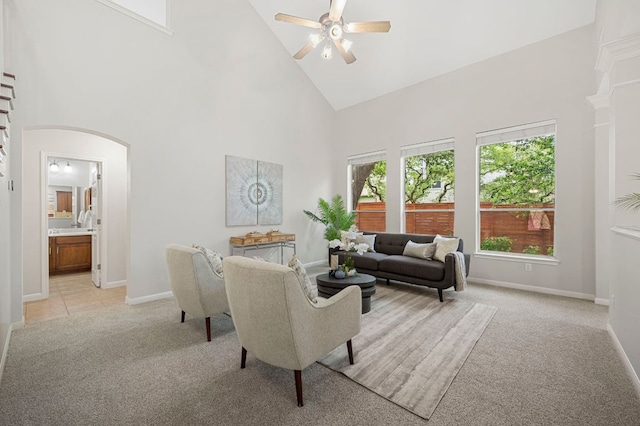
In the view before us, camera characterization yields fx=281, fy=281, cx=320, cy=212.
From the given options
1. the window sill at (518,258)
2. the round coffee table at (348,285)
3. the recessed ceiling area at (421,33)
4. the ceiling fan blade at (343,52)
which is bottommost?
the round coffee table at (348,285)

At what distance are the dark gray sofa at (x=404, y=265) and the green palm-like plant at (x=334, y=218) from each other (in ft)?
2.87

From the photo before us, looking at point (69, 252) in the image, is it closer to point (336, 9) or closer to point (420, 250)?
point (336, 9)

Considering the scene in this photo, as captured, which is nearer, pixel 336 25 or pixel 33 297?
pixel 336 25

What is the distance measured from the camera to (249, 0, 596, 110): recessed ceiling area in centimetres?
399

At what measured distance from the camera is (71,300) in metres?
4.00

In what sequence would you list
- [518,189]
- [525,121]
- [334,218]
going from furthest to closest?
[334,218], [518,189], [525,121]

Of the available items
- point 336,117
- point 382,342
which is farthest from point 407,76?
point 382,342

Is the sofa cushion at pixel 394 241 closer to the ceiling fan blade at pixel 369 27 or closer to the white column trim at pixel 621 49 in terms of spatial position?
the white column trim at pixel 621 49

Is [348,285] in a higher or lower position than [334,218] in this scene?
lower

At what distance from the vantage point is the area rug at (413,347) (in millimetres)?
1948

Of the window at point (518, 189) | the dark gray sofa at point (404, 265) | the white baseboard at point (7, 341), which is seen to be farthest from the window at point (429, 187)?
the white baseboard at point (7, 341)

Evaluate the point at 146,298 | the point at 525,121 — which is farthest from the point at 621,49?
the point at 146,298

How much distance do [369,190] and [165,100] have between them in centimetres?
439

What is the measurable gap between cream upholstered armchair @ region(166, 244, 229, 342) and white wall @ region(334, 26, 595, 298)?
161 inches
